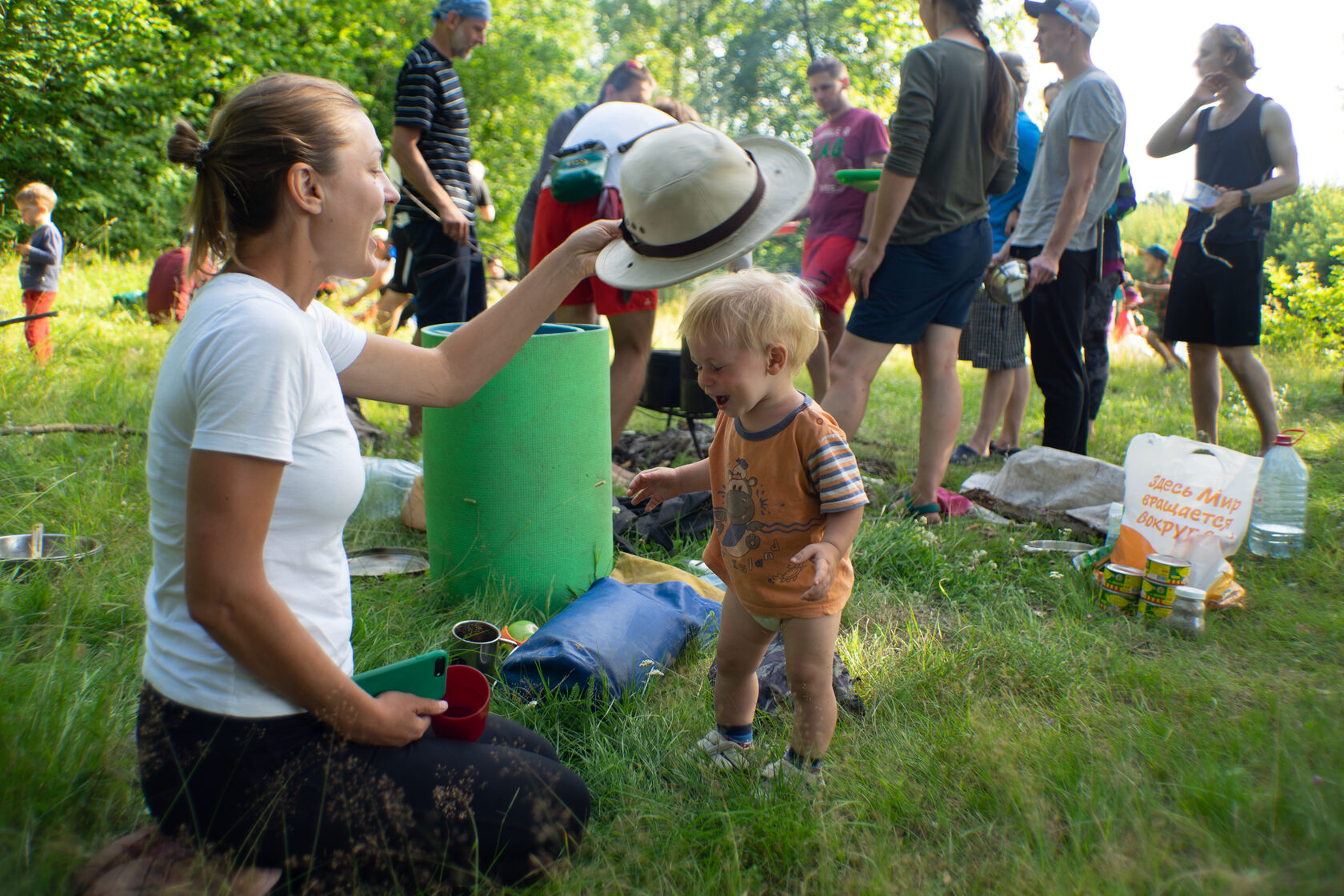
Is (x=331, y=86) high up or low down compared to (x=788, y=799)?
up

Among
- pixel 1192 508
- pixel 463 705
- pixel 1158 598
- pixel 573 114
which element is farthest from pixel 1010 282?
pixel 463 705

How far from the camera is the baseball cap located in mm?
4219

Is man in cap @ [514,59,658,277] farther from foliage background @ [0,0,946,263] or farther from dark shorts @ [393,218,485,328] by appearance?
foliage background @ [0,0,946,263]

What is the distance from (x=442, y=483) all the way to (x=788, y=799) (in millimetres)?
1638

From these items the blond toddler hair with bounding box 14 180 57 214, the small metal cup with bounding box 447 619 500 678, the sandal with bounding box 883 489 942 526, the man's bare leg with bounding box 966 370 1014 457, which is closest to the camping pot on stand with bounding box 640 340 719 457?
the sandal with bounding box 883 489 942 526

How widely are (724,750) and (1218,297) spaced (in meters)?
3.97

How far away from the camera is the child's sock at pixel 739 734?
2102mm

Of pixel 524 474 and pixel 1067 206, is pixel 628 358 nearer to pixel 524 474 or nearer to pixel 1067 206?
pixel 524 474

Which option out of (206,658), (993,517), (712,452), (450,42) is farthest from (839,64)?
(206,658)

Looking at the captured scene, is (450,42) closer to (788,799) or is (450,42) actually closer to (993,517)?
(993,517)

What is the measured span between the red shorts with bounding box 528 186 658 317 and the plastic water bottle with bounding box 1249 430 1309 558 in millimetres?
2786

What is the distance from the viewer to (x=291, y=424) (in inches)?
54.2

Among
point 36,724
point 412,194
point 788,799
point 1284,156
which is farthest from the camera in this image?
point 412,194

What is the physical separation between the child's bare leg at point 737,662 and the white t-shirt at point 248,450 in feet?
2.95
